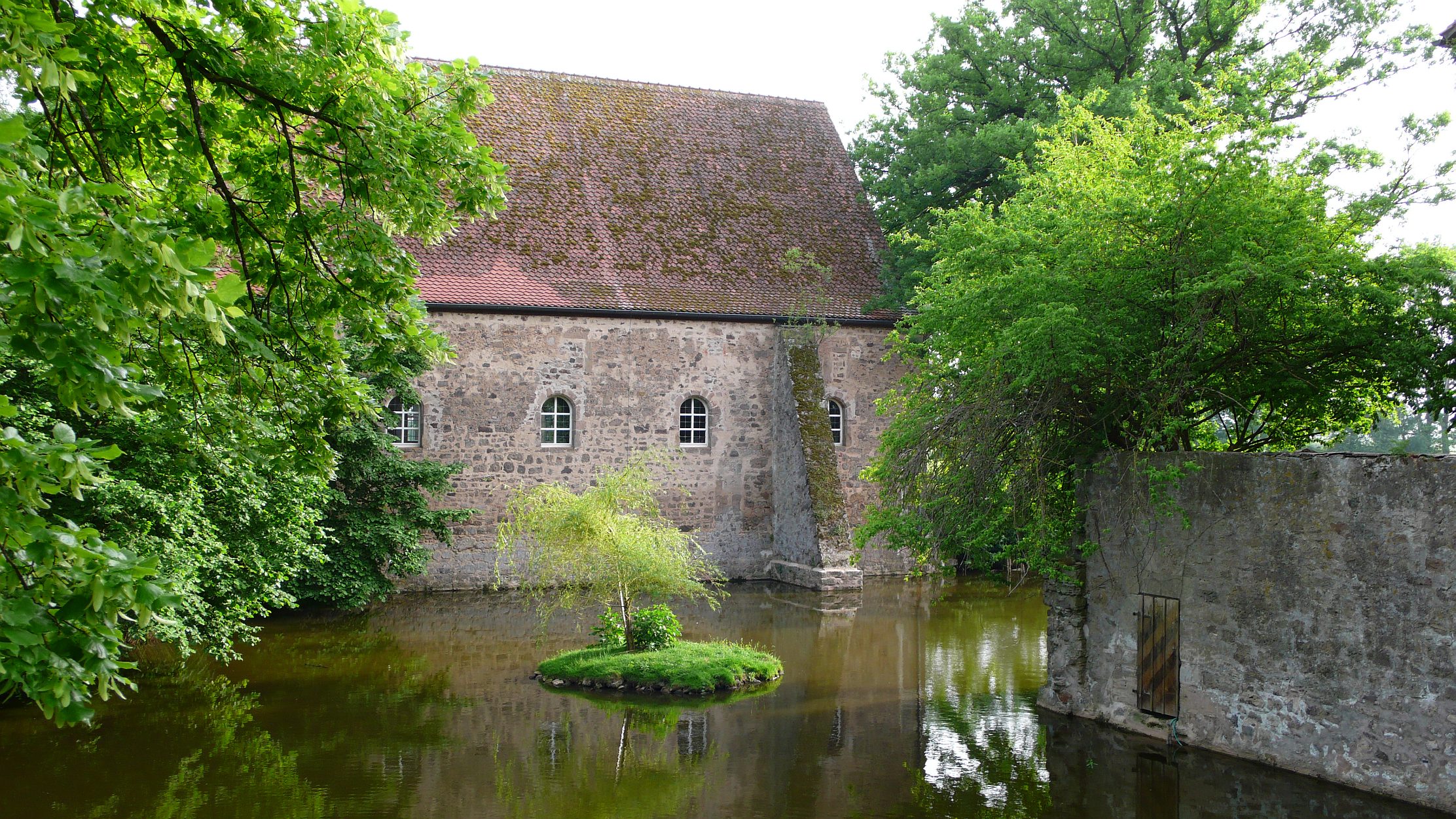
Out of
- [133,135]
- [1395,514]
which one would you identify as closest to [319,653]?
[133,135]

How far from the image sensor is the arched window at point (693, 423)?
22328 millimetres

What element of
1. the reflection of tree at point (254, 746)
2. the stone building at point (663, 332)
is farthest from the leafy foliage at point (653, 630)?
the stone building at point (663, 332)

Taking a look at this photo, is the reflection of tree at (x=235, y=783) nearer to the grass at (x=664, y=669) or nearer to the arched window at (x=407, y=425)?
the grass at (x=664, y=669)

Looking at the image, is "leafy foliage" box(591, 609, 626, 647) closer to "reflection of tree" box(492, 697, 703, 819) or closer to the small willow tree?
the small willow tree

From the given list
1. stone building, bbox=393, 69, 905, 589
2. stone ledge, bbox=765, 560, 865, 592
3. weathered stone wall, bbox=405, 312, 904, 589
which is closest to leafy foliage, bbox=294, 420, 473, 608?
weathered stone wall, bbox=405, 312, 904, 589

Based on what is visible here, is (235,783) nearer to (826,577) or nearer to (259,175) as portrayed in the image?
(259,175)

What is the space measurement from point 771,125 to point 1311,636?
61.9 feet

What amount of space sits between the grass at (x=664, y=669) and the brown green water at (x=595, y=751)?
39 cm

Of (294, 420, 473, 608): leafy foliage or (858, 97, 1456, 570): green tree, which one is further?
(294, 420, 473, 608): leafy foliage

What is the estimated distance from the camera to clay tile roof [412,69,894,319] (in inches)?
839

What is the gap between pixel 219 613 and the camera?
36.2 ft

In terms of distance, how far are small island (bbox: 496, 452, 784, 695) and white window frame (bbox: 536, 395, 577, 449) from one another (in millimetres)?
7216

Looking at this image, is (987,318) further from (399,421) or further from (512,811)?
(399,421)

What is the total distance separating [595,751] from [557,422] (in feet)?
37.6
